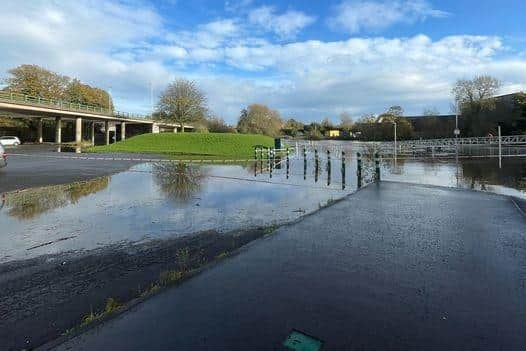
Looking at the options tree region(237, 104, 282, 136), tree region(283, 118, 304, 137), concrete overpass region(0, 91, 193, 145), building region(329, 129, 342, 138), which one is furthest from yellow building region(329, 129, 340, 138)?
concrete overpass region(0, 91, 193, 145)

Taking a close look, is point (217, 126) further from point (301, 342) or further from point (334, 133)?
point (301, 342)

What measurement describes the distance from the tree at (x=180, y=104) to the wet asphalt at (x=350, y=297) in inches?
2094

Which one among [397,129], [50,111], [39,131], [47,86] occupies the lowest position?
[39,131]

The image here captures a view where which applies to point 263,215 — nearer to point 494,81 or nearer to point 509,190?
point 509,190

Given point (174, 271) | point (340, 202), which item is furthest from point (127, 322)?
point (340, 202)

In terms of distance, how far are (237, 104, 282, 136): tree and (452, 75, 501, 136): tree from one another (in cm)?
3249

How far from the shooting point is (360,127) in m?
83.7

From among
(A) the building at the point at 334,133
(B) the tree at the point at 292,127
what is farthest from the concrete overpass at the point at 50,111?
(A) the building at the point at 334,133

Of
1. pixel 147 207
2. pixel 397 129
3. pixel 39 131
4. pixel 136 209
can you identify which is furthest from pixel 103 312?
pixel 397 129

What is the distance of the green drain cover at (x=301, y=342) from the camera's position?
2.71 metres

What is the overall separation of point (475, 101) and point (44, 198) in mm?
66142

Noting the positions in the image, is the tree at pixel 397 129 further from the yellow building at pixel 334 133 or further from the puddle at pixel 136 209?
the puddle at pixel 136 209

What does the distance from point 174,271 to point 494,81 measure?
69794 mm

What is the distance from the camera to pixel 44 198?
33.2ft
